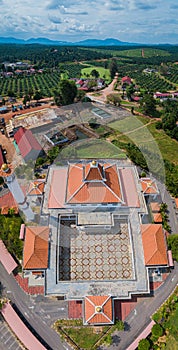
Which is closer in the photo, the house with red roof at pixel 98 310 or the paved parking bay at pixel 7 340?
the house with red roof at pixel 98 310

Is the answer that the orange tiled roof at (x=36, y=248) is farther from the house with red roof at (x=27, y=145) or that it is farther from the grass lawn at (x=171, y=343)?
the house with red roof at (x=27, y=145)

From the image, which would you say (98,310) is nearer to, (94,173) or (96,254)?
(96,254)

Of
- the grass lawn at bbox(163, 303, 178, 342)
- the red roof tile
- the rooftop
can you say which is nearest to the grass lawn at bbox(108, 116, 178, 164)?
the rooftop

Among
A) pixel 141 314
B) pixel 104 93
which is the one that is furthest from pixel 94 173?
pixel 104 93

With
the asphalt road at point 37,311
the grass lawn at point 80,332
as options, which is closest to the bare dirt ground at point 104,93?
the asphalt road at point 37,311

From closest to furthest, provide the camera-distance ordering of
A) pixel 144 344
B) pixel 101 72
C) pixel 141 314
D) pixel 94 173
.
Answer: pixel 144 344
pixel 141 314
pixel 94 173
pixel 101 72

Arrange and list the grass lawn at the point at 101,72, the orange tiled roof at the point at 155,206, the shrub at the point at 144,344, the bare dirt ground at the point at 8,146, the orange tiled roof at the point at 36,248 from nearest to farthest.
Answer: the shrub at the point at 144,344 < the orange tiled roof at the point at 36,248 < the orange tiled roof at the point at 155,206 < the bare dirt ground at the point at 8,146 < the grass lawn at the point at 101,72

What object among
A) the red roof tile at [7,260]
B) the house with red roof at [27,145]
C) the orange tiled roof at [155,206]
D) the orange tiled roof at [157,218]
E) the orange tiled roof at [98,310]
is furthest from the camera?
the house with red roof at [27,145]
